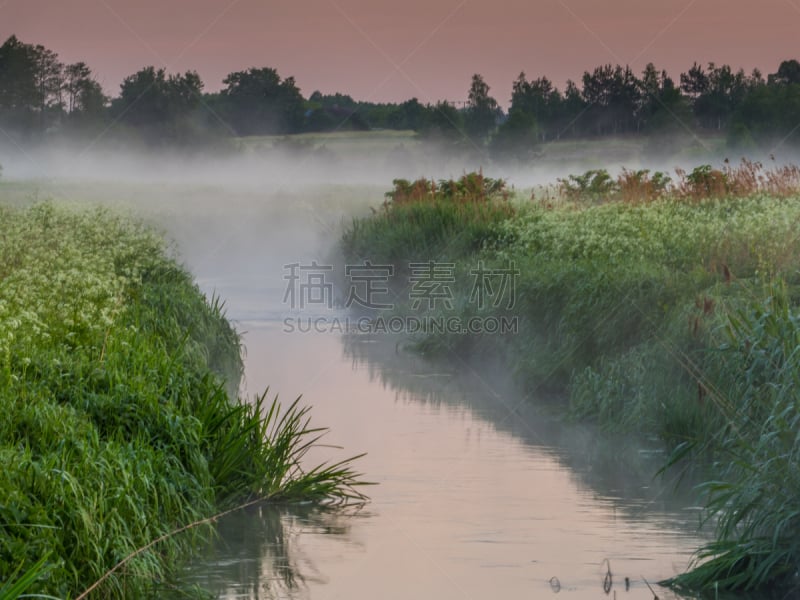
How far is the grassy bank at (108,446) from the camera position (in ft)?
21.1

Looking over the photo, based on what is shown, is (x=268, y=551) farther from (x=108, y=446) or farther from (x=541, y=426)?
(x=541, y=426)

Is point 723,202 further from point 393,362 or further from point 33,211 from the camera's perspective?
point 33,211

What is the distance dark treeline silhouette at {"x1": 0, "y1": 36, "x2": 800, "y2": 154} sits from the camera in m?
49.5

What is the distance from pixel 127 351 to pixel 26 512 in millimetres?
2865

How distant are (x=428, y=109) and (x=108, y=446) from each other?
5035 cm

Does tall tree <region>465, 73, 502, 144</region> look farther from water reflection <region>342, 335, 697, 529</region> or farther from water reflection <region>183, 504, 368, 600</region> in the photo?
water reflection <region>183, 504, 368, 600</region>

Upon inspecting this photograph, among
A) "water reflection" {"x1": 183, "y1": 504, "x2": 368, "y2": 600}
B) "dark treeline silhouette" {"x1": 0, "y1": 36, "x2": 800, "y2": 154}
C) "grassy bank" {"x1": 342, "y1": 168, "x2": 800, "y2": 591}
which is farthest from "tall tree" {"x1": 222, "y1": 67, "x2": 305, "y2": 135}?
"water reflection" {"x1": 183, "y1": 504, "x2": 368, "y2": 600}

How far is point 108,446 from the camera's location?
737 cm

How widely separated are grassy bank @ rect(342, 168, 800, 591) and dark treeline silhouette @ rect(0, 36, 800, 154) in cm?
2730

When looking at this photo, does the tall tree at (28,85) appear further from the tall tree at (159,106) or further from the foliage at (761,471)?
the foliage at (761,471)

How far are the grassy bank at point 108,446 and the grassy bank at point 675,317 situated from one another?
2691 mm

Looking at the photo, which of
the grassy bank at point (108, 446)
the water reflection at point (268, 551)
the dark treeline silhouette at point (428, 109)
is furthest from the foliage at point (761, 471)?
the dark treeline silhouette at point (428, 109)

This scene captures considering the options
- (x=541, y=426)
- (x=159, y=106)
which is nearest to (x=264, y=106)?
(x=159, y=106)

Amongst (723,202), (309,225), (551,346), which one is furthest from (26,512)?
(309,225)
